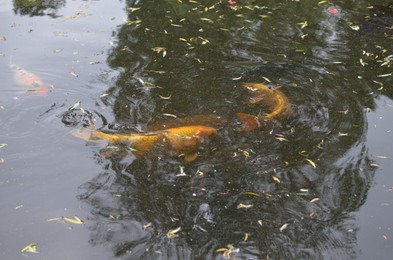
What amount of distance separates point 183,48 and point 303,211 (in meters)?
3.31

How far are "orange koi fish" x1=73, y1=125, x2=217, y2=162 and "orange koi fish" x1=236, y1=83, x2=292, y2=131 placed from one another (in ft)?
1.70

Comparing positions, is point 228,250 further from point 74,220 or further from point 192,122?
point 192,122

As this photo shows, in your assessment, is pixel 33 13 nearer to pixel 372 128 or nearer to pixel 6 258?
pixel 6 258

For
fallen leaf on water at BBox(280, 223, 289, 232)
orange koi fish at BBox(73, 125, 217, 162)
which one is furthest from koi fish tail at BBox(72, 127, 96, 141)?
fallen leaf on water at BBox(280, 223, 289, 232)

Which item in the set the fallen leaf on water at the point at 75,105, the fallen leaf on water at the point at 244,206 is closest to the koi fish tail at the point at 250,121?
the fallen leaf on water at the point at 244,206

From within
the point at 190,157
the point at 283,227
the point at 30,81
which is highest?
the point at 30,81

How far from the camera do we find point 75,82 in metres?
5.84

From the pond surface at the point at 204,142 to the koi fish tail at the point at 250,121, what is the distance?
0.09 meters

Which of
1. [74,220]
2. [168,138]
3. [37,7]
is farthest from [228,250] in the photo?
[37,7]

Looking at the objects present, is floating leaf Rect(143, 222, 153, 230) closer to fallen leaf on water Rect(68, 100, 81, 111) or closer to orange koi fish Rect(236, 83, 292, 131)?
orange koi fish Rect(236, 83, 292, 131)

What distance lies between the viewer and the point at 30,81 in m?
5.73

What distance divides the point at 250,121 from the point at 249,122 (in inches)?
0.9

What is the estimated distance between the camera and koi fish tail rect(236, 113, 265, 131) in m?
5.06

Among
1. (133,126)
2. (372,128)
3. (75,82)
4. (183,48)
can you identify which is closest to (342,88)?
(372,128)
